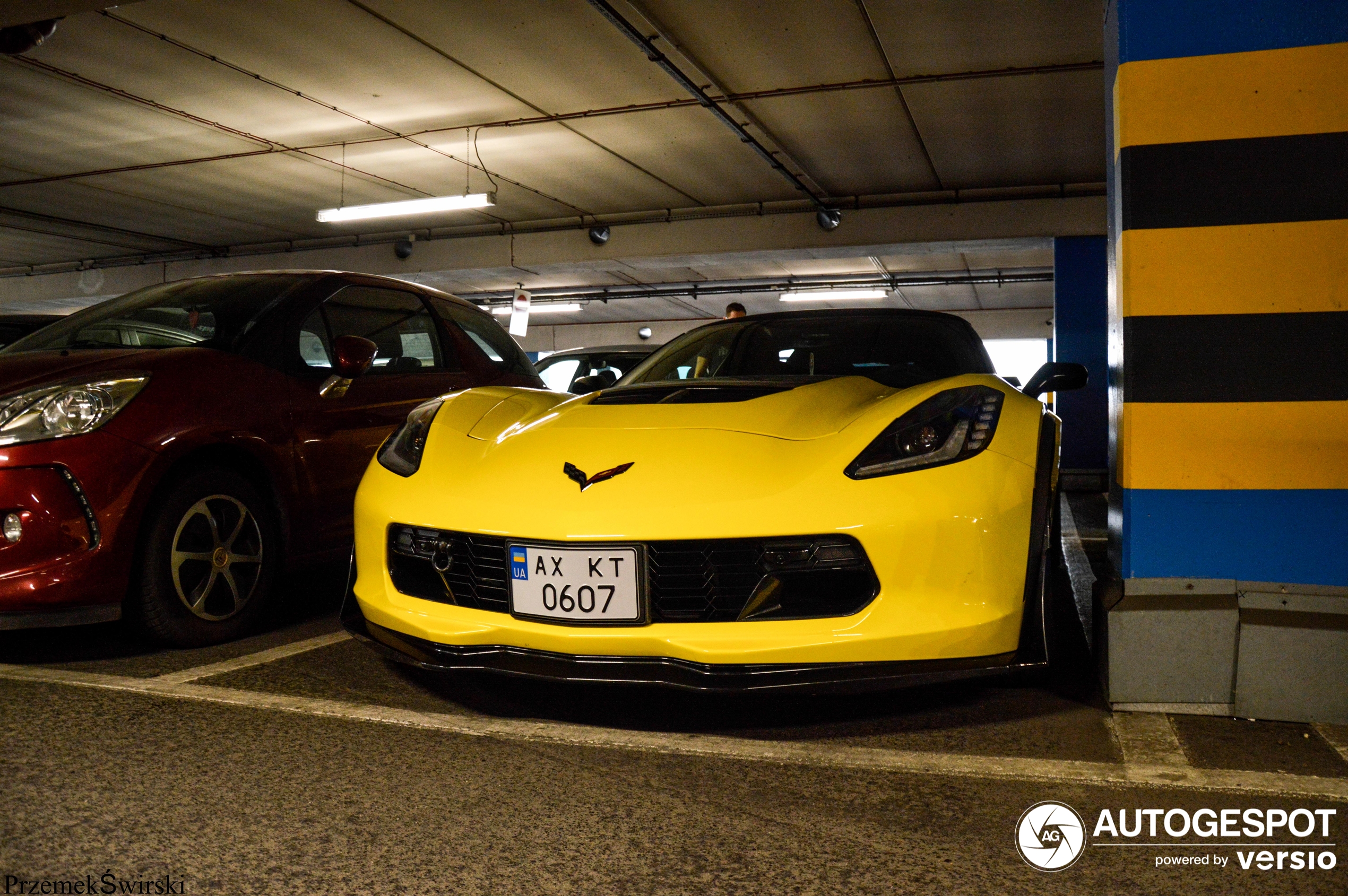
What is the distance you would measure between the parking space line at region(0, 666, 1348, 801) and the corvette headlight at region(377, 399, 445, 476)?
0.62 metres

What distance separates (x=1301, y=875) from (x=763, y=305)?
22.6m

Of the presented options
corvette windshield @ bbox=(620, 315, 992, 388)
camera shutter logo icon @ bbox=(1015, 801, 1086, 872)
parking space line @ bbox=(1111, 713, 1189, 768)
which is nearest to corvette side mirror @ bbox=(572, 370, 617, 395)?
corvette windshield @ bbox=(620, 315, 992, 388)

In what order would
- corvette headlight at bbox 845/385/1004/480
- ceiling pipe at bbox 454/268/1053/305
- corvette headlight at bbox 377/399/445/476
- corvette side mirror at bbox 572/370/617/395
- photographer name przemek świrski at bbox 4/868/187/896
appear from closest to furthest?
1. photographer name przemek świrski at bbox 4/868/187/896
2. corvette headlight at bbox 845/385/1004/480
3. corvette headlight at bbox 377/399/445/476
4. corvette side mirror at bbox 572/370/617/395
5. ceiling pipe at bbox 454/268/1053/305

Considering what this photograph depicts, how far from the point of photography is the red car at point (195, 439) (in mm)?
2752

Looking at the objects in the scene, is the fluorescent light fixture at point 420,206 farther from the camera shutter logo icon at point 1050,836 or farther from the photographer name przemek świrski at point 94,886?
the camera shutter logo icon at point 1050,836

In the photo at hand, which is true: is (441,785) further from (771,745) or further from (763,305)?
(763,305)

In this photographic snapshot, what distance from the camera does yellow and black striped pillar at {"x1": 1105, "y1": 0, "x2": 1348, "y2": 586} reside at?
2314 mm

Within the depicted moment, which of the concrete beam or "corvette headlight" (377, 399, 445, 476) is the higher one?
the concrete beam

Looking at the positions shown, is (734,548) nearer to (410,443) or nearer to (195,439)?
(410,443)

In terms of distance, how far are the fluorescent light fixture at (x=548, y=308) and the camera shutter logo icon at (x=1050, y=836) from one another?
74.3ft

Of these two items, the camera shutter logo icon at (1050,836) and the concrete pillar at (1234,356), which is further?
the concrete pillar at (1234,356)

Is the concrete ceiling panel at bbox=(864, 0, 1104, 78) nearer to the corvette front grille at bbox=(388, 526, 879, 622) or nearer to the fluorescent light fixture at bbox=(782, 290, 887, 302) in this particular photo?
the corvette front grille at bbox=(388, 526, 879, 622)

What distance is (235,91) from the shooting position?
364 inches

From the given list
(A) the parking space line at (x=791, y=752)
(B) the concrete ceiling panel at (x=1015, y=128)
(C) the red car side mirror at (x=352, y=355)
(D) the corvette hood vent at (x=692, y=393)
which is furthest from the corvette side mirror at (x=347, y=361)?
(B) the concrete ceiling panel at (x=1015, y=128)
